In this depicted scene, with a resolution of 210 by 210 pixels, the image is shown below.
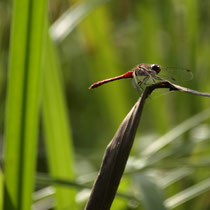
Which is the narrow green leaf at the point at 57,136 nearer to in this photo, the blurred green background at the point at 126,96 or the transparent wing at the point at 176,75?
the blurred green background at the point at 126,96

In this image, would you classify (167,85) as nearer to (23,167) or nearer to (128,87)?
(23,167)

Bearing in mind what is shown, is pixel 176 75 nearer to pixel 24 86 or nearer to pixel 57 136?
pixel 24 86

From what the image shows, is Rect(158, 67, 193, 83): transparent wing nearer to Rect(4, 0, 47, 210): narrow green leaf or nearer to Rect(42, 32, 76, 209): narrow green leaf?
Rect(4, 0, 47, 210): narrow green leaf

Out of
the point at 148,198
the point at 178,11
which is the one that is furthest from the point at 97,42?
the point at 148,198

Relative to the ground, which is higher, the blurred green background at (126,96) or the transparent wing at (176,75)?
the blurred green background at (126,96)

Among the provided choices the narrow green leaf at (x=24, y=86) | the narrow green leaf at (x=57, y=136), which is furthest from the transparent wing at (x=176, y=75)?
the narrow green leaf at (x=57, y=136)

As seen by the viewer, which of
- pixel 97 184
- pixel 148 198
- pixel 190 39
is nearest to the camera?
pixel 97 184

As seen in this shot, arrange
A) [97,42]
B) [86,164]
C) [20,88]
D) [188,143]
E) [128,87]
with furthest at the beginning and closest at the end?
[128,87]
[97,42]
[86,164]
[188,143]
[20,88]

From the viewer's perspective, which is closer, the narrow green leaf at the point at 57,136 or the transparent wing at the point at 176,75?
the transparent wing at the point at 176,75
